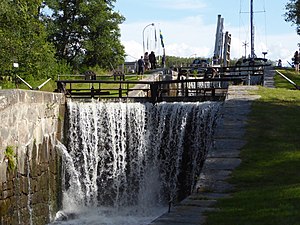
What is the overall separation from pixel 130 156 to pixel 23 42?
11.6 metres

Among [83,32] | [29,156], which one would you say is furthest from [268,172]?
[83,32]

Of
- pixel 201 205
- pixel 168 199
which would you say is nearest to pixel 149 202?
pixel 168 199

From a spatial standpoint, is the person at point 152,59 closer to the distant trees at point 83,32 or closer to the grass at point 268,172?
the distant trees at point 83,32

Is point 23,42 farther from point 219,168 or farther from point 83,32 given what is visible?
point 219,168

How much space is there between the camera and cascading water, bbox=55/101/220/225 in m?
14.3

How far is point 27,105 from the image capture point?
1234cm

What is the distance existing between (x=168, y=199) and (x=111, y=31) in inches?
1061

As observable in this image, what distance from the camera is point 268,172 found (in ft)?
29.6

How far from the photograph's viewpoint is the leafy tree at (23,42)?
23.4 metres

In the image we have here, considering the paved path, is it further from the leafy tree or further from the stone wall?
the leafy tree

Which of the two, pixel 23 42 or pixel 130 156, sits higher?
pixel 23 42

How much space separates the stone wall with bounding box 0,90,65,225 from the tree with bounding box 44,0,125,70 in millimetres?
24402

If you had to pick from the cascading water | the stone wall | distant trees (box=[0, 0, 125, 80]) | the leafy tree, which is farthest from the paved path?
distant trees (box=[0, 0, 125, 80])

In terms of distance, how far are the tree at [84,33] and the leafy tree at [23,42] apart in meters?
10.6
